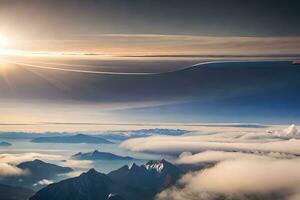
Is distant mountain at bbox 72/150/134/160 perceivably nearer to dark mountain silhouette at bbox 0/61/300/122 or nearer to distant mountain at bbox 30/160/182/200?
distant mountain at bbox 30/160/182/200

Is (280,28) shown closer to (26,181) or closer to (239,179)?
(239,179)

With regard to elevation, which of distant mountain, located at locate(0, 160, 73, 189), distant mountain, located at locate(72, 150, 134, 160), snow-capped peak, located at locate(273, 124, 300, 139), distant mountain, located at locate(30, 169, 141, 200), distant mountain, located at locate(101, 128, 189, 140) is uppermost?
distant mountain, located at locate(101, 128, 189, 140)

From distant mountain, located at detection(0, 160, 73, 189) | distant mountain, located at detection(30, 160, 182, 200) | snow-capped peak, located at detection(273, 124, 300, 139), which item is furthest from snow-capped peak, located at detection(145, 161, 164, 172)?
snow-capped peak, located at detection(273, 124, 300, 139)

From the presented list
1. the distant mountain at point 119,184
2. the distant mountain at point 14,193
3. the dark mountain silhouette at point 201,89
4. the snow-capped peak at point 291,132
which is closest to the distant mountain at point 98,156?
the distant mountain at point 119,184

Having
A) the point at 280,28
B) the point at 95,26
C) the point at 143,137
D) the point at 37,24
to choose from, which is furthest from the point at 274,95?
the point at 37,24

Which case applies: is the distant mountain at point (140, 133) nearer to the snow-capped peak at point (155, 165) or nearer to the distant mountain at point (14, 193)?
the snow-capped peak at point (155, 165)

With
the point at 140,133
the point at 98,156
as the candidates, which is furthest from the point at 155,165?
the point at 98,156
